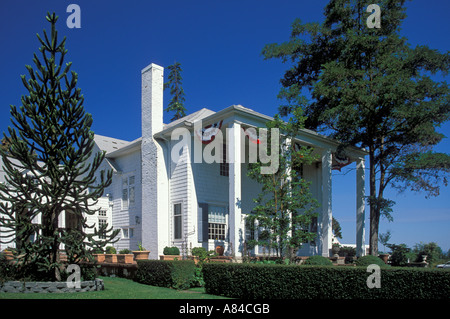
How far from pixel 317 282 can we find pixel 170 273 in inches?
221

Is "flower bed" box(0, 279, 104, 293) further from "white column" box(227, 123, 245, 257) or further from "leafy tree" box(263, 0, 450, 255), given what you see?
"leafy tree" box(263, 0, 450, 255)

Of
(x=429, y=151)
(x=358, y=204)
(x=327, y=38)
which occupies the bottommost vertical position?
(x=358, y=204)

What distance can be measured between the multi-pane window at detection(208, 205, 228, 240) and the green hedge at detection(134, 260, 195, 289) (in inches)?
220

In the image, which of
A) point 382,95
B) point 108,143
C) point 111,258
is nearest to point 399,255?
point 382,95

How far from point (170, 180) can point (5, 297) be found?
424 inches

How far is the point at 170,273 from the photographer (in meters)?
14.1

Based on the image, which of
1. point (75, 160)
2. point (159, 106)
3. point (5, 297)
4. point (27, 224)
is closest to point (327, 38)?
point (159, 106)

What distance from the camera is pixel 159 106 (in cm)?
2119

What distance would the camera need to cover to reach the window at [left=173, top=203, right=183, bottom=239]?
64.9 ft

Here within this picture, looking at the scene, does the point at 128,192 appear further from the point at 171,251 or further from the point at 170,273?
the point at 170,273

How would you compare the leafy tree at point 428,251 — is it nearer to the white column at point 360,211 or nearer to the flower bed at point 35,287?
the white column at point 360,211

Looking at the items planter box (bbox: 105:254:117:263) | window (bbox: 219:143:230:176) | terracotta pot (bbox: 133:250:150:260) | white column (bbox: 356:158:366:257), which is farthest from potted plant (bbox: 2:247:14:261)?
white column (bbox: 356:158:366:257)
